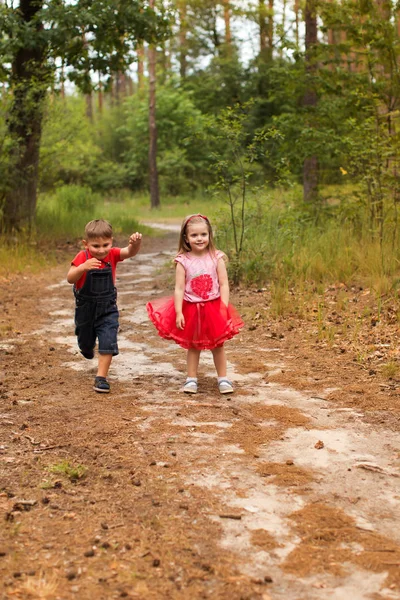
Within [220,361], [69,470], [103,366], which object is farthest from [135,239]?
[69,470]

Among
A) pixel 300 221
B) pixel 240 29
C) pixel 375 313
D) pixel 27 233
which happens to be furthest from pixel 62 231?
pixel 240 29

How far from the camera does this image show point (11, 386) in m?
5.62

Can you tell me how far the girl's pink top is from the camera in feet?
18.6

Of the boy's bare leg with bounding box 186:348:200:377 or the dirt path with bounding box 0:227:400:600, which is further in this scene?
the boy's bare leg with bounding box 186:348:200:377

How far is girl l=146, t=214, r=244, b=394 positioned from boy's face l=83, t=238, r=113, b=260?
0.55m

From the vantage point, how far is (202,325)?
560 centimetres

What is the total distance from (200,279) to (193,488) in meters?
2.37

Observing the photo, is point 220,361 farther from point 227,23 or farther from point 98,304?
point 227,23

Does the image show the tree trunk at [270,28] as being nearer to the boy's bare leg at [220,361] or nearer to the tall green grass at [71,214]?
the tall green grass at [71,214]

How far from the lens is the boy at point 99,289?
5625 mm

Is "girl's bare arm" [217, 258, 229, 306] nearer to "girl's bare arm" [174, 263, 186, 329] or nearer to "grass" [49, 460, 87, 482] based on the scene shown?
"girl's bare arm" [174, 263, 186, 329]

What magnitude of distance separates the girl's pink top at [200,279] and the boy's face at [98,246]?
565 millimetres

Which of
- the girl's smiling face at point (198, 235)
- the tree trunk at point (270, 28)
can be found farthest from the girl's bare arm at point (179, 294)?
the tree trunk at point (270, 28)

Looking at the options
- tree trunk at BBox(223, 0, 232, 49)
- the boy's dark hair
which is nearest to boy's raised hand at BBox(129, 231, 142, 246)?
the boy's dark hair
